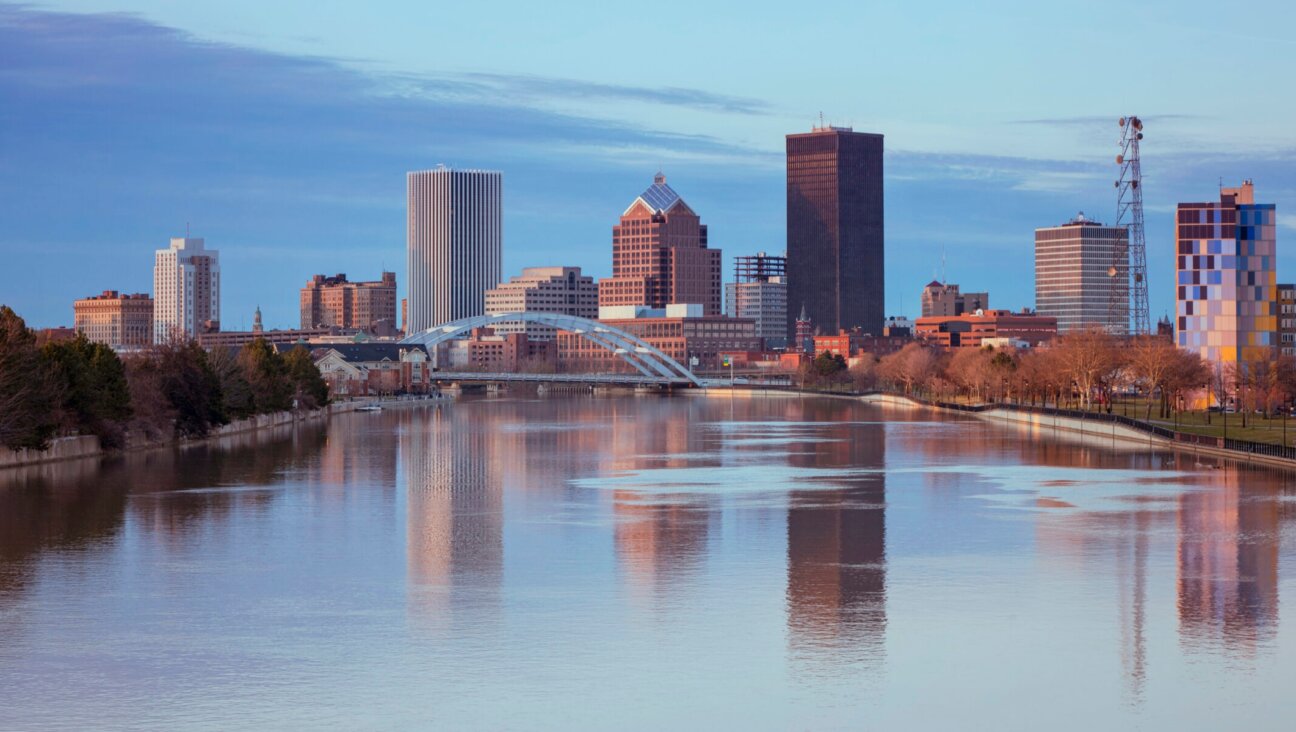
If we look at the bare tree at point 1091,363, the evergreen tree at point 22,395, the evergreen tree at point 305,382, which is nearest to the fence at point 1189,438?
the bare tree at point 1091,363

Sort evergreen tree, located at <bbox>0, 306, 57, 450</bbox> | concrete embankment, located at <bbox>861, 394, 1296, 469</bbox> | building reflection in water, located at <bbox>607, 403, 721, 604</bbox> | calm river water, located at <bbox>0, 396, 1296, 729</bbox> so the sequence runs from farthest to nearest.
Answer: concrete embankment, located at <bbox>861, 394, 1296, 469</bbox>
evergreen tree, located at <bbox>0, 306, 57, 450</bbox>
building reflection in water, located at <bbox>607, 403, 721, 604</bbox>
calm river water, located at <bbox>0, 396, 1296, 729</bbox>

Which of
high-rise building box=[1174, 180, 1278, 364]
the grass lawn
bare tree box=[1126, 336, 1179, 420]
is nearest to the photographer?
the grass lawn

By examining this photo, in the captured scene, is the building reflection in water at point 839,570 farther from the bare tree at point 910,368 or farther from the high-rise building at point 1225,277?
the bare tree at point 910,368

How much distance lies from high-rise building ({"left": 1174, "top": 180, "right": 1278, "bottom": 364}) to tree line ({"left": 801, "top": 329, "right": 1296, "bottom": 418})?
8.63 feet

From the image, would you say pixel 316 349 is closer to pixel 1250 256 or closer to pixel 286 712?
pixel 1250 256

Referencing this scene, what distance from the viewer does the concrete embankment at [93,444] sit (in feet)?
172

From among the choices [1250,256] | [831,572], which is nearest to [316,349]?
[1250,256]

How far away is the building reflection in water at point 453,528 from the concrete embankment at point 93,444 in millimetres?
9879

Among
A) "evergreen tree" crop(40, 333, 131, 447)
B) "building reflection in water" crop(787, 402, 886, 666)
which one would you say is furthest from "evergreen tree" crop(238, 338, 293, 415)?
"building reflection in water" crop(787, 402, 886, 666)

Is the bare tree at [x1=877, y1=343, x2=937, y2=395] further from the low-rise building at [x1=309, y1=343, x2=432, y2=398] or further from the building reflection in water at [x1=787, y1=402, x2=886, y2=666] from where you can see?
the building reflection in water at [x1=787, y1=402, x2=886, y2=666]

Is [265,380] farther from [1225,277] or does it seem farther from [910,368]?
[910,368]

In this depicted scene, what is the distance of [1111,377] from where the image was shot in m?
96.5

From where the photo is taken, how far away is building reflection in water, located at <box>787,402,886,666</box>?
72.5ft

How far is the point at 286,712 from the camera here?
18312 mm
